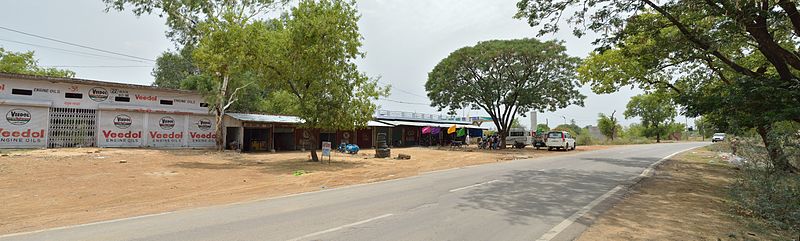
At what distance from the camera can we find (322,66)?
1888cm

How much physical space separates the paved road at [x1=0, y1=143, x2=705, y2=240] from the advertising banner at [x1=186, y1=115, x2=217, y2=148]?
68.4 ft

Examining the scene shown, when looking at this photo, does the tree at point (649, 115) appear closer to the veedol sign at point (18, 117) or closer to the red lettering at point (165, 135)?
the red lettering at point (165, 135)

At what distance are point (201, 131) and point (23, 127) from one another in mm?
9199

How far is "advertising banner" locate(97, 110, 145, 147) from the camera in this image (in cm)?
2330

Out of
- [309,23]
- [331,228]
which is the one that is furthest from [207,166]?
[331,228]

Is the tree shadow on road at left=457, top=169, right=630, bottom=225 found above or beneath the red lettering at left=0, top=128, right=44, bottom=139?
beneath

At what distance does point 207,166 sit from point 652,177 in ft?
58.5

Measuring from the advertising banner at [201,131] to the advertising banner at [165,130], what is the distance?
469 mm

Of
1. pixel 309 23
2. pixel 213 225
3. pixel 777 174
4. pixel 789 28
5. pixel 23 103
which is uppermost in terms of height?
pixel 309 23

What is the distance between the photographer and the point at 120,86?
23.9 meters

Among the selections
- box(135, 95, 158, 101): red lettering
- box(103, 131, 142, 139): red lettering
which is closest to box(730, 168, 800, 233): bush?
box(103, 131, 142, 139): red lettering

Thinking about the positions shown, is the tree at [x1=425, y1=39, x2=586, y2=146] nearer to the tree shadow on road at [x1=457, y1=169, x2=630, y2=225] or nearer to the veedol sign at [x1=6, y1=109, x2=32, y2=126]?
the tree shadow on road at [x1=457, y1=169, x2=630, y2=225]

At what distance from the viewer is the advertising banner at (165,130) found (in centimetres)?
2511

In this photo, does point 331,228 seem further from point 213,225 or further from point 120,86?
point 120,86
